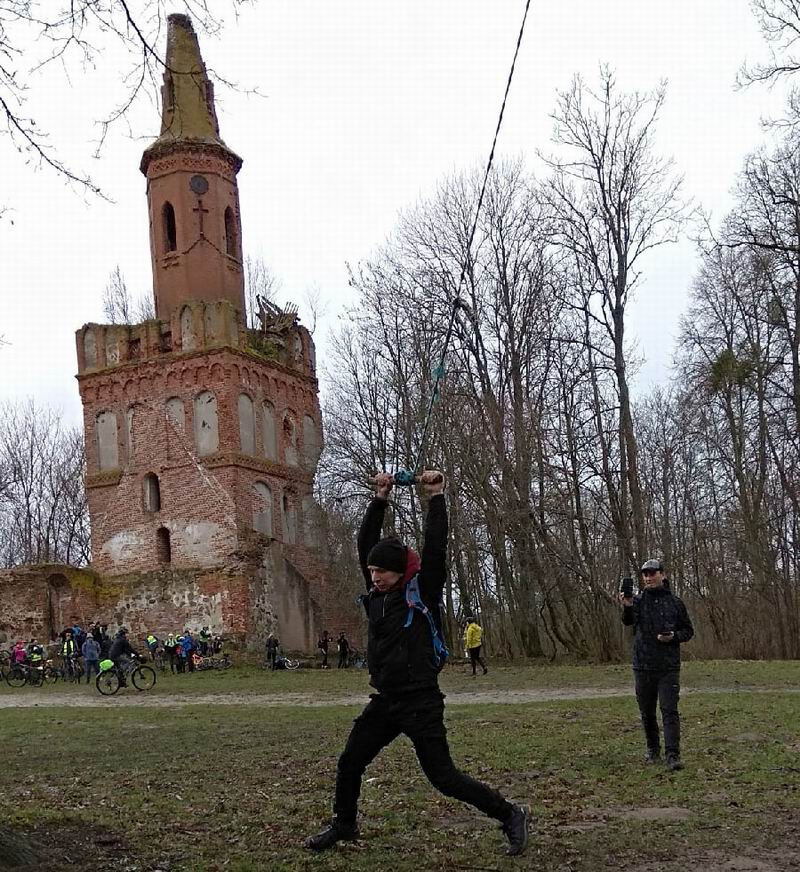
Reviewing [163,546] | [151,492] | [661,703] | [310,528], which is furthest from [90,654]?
[661,703]

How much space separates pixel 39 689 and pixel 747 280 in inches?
930

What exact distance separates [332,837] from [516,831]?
108 cm

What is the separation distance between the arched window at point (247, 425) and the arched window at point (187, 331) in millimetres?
2476

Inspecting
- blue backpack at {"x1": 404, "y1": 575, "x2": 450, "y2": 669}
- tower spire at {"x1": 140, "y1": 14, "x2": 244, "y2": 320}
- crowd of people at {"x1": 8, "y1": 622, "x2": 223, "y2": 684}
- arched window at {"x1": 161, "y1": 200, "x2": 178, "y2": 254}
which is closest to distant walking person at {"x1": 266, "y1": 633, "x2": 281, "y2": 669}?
crowd of people at {"x1": 8, "y1": 622, "x2": 223, "y2": 684}

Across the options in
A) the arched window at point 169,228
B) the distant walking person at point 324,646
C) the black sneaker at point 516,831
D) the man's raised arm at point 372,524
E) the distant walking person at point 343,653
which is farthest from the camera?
the arched window at point 169,228

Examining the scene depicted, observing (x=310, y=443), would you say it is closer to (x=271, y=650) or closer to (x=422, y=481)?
(x=271, y=650)

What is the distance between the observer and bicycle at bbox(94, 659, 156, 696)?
25.7 metres

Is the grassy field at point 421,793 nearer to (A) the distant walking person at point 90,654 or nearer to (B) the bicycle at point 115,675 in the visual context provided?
(B) the bicycle at point 115,675

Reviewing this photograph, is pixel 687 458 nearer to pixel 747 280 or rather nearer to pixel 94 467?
pixel 747 280

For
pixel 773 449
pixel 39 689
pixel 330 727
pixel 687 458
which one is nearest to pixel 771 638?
pixel 773 449

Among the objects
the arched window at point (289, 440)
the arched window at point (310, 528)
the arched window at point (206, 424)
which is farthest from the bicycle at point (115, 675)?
the arched window at point (289, 440)

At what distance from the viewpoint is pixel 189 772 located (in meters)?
10.2

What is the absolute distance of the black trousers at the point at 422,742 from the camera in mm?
6379

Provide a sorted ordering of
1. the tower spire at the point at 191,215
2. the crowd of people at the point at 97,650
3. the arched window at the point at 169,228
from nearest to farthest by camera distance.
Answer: the crowd of people at the point at 97,650
the tower spire at the point at 191,215
the arched window at the point at 169,228
